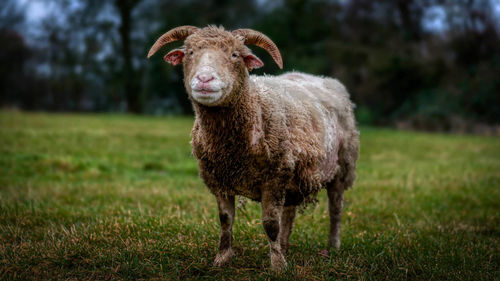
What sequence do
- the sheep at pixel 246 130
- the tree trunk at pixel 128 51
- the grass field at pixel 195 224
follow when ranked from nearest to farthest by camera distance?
the sheep at pixel 246 130, the grass field at pixel 195 224, the tree trunk at pixel 128 51

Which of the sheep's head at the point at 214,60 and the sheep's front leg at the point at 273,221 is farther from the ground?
the sheep's head at the point at 214,60

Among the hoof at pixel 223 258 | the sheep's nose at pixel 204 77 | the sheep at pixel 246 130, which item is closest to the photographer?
the sheep's nose at pixel 204 77

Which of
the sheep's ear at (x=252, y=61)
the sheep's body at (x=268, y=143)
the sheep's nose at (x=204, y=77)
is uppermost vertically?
the sheep's ear at (x=252, y=61)

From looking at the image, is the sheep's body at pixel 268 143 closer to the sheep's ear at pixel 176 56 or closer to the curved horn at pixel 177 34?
the sheep's ear at pixel 176 56

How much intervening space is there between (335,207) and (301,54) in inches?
991

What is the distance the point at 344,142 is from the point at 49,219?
3361 millimetres

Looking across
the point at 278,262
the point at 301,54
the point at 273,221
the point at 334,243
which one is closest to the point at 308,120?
the point at 273,221

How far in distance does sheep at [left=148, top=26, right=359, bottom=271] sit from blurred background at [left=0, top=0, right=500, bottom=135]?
69.1ft

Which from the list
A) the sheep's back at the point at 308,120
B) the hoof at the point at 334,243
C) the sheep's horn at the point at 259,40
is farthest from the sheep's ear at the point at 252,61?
the hoof at the point at 334,243

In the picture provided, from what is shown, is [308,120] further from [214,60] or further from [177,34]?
[177,34]

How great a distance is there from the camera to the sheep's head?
3117 millimetres

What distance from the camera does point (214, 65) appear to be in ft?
10.5

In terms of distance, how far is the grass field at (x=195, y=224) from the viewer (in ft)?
11.8

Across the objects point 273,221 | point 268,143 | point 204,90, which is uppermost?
point 204,90
